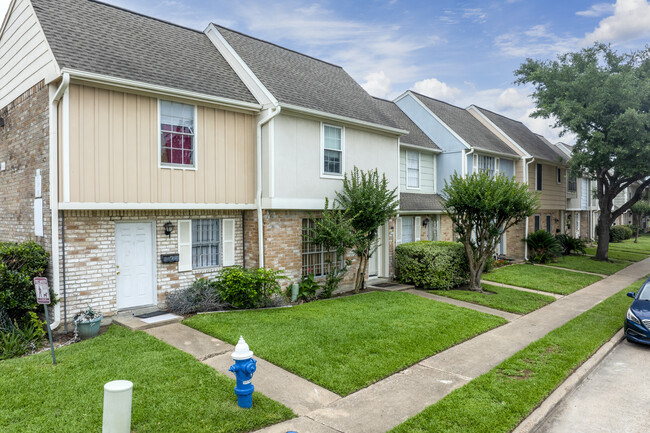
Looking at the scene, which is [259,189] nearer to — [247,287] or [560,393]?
[247,287]

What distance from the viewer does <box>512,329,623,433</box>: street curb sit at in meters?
5.52

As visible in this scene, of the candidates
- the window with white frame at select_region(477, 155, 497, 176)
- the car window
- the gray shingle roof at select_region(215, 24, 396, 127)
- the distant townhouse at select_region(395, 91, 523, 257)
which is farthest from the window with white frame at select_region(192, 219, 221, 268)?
the window with white frame at select_region(477, 155, 497, 176)

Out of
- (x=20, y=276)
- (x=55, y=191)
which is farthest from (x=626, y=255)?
(x=20, y=276)

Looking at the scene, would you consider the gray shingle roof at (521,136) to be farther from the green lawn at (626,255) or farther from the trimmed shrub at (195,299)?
the trimmed shrub at (195,299)

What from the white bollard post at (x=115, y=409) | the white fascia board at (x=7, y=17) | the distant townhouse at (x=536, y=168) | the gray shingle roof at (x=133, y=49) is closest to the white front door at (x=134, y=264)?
the gray shingle roof at (x=133, y=49)

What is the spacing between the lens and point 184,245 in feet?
34.3

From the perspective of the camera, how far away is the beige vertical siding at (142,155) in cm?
868

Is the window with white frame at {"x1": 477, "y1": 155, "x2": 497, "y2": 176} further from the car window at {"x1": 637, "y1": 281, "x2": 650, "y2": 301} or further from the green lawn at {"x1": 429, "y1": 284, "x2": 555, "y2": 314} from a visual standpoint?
the car window at {"x1": 637, "y1": 281, "x2": 650, "y2": 301}

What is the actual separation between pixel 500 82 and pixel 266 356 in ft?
65.2

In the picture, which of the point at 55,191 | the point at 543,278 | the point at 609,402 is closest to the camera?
the point at 609,402

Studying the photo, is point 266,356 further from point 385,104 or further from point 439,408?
point 385,104

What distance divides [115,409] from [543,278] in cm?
1685

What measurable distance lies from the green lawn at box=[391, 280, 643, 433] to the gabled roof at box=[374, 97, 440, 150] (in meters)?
10.5

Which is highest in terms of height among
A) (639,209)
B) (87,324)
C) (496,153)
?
(496,153)
